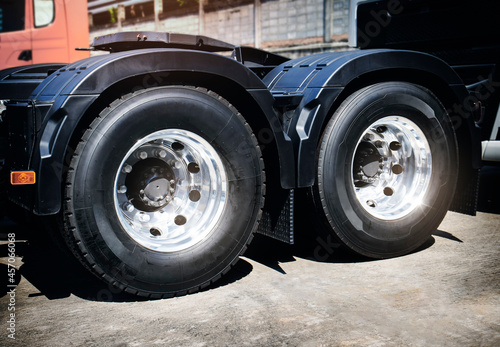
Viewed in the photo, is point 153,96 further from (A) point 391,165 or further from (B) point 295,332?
(A) point 391,165

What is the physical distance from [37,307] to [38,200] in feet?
1.97

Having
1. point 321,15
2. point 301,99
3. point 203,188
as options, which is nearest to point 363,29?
point 301,99

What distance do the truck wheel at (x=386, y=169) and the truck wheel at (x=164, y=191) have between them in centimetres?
52

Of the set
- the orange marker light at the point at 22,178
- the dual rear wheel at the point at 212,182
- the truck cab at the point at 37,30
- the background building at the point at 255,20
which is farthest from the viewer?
the background building at the point at 255,20

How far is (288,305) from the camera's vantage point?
8.66 ft

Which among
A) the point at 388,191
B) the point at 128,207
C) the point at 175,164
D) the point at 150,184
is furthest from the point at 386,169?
the point at 128,207

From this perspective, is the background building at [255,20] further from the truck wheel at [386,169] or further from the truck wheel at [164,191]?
the truck wheel at [164,191]

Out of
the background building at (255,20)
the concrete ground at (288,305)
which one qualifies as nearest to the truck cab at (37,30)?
the concrete ground at (288,305)

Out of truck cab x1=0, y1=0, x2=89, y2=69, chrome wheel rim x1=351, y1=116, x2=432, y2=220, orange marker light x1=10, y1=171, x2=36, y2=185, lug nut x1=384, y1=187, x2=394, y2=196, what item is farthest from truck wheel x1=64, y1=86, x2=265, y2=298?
truck cab x1=0, y1=0, x2=89, y2=69

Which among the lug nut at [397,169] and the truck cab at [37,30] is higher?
the truck cab at [37,30]

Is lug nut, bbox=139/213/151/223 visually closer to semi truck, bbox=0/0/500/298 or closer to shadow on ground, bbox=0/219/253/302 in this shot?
semi truck, bbox=0/0/500/298

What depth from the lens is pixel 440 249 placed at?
3611 millimetres

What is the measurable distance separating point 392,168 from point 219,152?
1373 millimetres

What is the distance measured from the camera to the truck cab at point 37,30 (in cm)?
623
